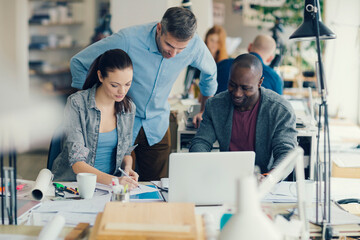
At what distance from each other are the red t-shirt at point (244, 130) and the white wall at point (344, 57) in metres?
3.51

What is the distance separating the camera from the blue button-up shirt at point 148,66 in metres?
2.50

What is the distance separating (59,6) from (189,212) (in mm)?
5251

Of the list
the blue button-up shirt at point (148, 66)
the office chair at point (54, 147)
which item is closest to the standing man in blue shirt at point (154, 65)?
the blue button-up shirt at point (148, 66)

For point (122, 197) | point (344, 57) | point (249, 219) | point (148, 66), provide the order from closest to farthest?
1. point (249, 219)
2. point (122, 197)
3. point (148, 66)
4. point (344, 57)

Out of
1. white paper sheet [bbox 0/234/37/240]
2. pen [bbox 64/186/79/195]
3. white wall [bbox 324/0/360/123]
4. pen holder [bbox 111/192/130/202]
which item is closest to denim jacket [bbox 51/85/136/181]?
pen [bbox 64/186/79/195]

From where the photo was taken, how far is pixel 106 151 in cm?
224

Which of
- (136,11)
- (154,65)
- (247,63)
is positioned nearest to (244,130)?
(247,63)

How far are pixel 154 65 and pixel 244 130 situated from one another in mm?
612

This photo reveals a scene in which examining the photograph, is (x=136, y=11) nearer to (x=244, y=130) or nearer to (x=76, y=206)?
(x=244, y=130)

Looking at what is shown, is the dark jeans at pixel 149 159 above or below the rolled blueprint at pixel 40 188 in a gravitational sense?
below

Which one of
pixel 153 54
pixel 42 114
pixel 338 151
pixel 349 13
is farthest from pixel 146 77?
pixel 349 13

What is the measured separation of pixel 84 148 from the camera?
2.09 m

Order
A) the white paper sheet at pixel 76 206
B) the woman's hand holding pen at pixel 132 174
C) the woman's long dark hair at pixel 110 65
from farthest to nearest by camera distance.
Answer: the woman's long dark hair at pixel 110 65, the woman's hand holding pen at pixel 132 174, the white paper sheet at pixel 76 206

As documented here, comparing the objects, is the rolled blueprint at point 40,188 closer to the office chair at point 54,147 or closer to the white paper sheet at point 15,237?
the white paper sheet at point 15,237
